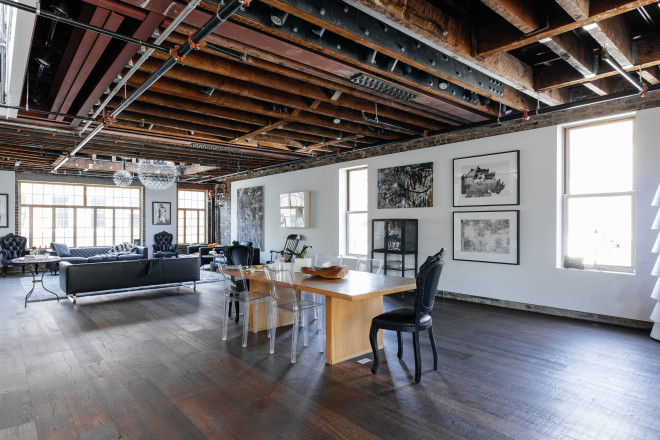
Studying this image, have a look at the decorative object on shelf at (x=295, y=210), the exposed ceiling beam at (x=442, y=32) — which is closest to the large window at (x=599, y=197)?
the exposed ceiling beam at (x=442, y=32)

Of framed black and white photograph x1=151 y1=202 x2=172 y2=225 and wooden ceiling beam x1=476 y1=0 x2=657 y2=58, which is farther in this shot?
framed black and white photograph x1=151 y1=202 x2=172 y2=225

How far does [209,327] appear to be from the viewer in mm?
5098

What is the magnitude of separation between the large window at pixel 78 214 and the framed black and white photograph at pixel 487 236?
1101 centimetres

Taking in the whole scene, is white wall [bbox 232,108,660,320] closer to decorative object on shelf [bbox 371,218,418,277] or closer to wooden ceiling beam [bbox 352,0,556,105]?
decorative object on shelf [bbox 371,218,418,277]

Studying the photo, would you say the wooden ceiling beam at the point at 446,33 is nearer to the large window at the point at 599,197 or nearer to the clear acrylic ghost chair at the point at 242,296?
the large window at the point at 599,197

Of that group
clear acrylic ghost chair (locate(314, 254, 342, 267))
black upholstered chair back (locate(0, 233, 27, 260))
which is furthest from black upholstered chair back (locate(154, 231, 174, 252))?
clear acrylic ghost chair (locate(314, 254, 342, 267))

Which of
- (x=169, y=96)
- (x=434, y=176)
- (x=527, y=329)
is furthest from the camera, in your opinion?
(x=434, y=176)

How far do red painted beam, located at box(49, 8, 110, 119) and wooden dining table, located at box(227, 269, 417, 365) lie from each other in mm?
2650

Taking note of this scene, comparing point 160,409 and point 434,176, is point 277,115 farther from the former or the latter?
point 160,409

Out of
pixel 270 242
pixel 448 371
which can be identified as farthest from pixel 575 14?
pixel 270 242

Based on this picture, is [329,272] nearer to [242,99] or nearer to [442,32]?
[442,32]

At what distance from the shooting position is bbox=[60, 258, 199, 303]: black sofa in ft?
21.5

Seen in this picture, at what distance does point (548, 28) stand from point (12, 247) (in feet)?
42.1

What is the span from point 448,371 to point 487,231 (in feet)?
10.5
